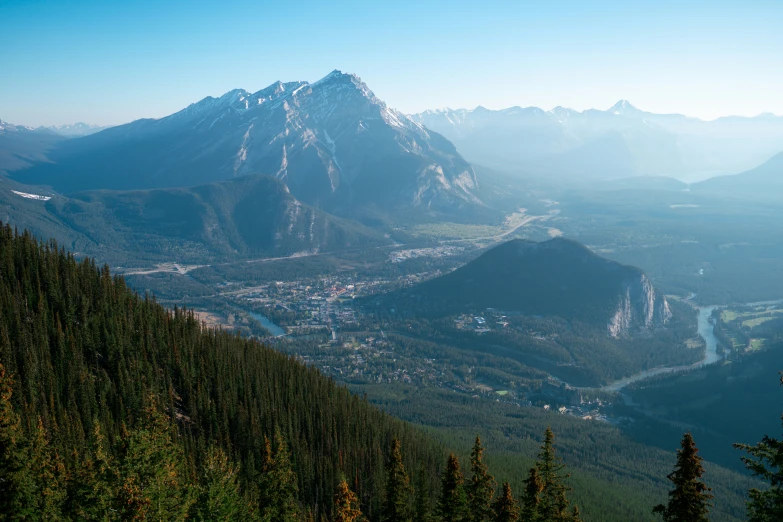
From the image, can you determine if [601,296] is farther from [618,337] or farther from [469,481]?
[469,481]

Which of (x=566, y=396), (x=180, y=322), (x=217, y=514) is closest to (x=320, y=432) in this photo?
(x=180, y=322)

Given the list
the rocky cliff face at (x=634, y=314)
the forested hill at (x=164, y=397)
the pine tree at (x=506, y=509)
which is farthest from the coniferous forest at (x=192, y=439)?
the rocky cliff face at (x=634, y=314)

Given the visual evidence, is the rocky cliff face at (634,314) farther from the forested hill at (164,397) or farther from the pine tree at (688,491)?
the pine tree at (688,491)

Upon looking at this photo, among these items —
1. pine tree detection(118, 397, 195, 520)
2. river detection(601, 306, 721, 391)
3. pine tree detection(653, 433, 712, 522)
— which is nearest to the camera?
pine tree detection(653, 433, 712, 522)

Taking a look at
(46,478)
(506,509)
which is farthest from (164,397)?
(506,509)

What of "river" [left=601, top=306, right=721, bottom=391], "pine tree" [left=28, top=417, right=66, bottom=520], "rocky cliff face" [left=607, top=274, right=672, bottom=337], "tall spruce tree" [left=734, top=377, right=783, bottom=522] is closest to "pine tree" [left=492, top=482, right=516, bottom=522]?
"tall spruce tree" [left=734, top=377, right=783, bottom=522]

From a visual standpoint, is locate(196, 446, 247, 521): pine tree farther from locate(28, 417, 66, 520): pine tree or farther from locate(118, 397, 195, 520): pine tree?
locate(28, 417, 66, 520): pine tree
